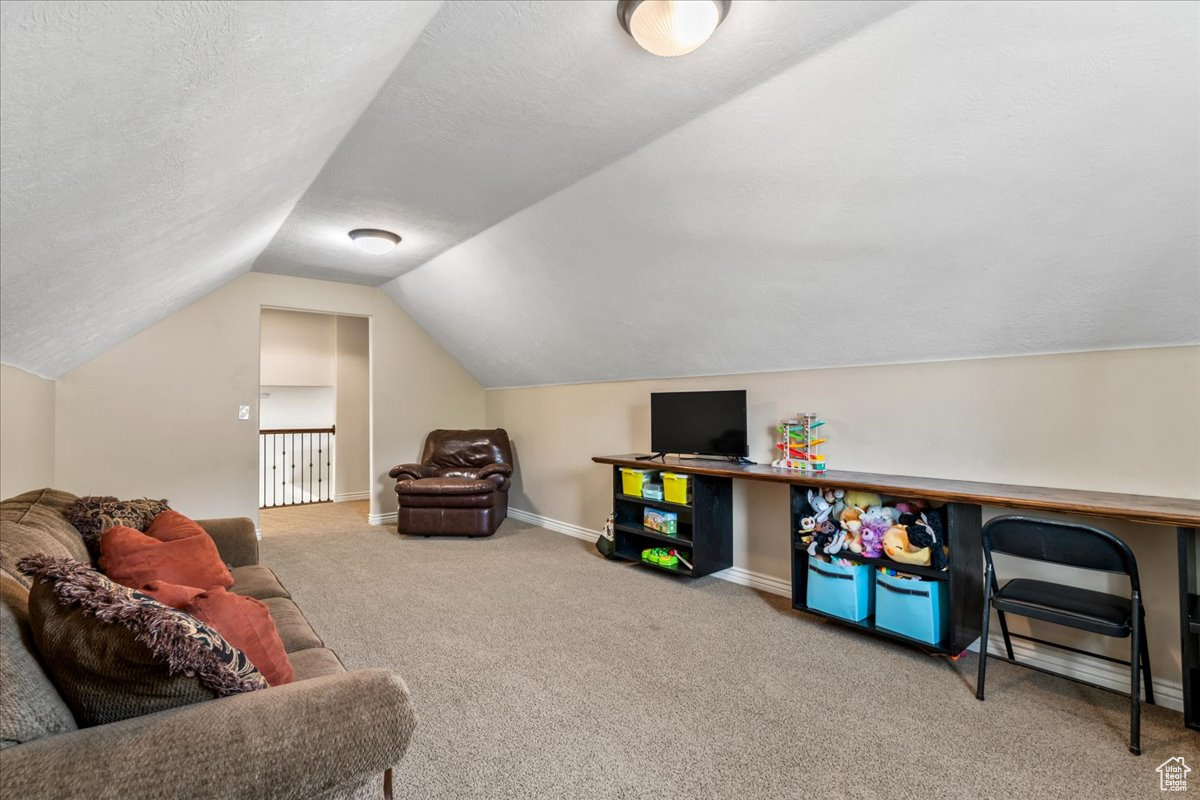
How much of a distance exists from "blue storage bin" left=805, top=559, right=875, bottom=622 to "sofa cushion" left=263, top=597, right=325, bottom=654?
2.41m

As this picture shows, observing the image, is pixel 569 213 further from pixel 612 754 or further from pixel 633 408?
pixel 612 754

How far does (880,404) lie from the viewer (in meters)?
3.26

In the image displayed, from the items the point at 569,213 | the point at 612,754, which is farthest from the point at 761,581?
the point at 569,213

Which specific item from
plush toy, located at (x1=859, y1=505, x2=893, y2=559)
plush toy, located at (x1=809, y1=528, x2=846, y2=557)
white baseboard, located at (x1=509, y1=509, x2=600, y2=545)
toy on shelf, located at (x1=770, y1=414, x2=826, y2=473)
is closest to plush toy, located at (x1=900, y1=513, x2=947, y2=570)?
plush toy, located at (x1=859, y1=505, x2=893, y2=559)

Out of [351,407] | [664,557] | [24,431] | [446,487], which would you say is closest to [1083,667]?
[664,557]

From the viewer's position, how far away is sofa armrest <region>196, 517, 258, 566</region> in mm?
2836

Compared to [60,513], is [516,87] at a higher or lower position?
higher

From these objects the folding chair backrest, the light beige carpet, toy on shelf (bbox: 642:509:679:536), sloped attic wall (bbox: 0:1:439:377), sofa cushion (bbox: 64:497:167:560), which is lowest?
the light beige carpet

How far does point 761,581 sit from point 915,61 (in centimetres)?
300

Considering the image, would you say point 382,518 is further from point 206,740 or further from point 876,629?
point 206,740

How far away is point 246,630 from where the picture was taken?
1.44 meters

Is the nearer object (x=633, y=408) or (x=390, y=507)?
(x=633, y=408)

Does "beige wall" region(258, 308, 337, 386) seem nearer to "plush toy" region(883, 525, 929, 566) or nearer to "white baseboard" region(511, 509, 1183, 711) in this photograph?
"plush toy" region(883, 525, 929, 566)

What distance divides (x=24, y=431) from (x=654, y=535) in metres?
3.89
